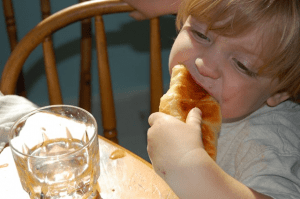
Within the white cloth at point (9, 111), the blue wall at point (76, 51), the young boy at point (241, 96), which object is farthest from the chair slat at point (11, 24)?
the young boy at point (241, 96)

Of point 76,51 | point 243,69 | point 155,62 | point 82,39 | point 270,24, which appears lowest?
point 76,51

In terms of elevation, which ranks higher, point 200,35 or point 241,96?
point 200,35

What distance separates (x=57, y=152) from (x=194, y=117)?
30cm

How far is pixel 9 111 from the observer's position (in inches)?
34.9

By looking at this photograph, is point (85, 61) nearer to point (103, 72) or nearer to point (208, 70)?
point (103, 72)

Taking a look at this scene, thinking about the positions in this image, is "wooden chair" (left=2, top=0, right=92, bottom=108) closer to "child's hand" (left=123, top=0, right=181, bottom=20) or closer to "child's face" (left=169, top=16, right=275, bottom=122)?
"child's hand" (left=123, top=0, right=181, bottom=20)

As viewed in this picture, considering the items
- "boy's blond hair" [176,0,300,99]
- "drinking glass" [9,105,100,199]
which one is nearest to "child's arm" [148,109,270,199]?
"drinking glass" [9,105,100,199]

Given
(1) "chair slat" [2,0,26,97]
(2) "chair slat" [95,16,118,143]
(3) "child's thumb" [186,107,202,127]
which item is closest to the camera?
(3) "child's thumb" [186,107,202,127]

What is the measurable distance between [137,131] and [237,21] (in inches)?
59.6

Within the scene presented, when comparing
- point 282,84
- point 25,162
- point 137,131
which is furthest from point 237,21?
point 137,131

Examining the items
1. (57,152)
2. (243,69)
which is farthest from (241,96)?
(57,152)

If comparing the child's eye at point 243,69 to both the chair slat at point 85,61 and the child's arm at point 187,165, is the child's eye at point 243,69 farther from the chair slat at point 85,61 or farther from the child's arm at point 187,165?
the chair slat at point 85,61

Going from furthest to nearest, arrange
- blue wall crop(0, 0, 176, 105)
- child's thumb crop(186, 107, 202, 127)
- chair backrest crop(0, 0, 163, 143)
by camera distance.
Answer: blue wall crop(0, 0, 176, 105) → chair backrest crop(0, 0, 163, 143) → child's thumb crop(186, 107, 202, 127)

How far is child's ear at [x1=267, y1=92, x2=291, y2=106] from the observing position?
0.93m
